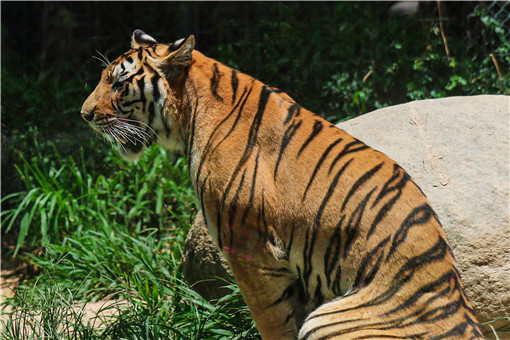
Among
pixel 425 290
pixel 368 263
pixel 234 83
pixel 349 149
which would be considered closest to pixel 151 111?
pixel 234 83

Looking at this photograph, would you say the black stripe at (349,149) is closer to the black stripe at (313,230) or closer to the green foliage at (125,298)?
the black stripe at (313,230)

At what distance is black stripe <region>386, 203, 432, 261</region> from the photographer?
Answer: 268 cm

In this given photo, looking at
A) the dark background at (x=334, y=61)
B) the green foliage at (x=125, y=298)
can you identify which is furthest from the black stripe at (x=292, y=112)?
the dark background at (x=334, y=61)

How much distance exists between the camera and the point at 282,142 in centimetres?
307

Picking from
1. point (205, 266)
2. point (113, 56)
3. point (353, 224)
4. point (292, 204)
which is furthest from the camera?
point (113, 56)

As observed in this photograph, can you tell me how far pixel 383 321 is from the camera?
8.54 ft

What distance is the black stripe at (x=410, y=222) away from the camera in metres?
2.68

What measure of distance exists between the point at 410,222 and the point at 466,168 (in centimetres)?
123

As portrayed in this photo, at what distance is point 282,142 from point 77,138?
4545 mm

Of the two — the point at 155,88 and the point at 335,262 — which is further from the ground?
the point at 155,88

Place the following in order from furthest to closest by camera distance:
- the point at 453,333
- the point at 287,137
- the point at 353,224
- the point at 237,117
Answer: the point at 237,117 < the point at 287,137 < the point at 353,224 < the point at 453,333

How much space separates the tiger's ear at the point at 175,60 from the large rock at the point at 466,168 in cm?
141

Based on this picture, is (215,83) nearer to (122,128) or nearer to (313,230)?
(122,128)

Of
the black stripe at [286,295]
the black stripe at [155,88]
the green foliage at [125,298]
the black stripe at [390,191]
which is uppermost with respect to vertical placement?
the black stripe at [155,88]
